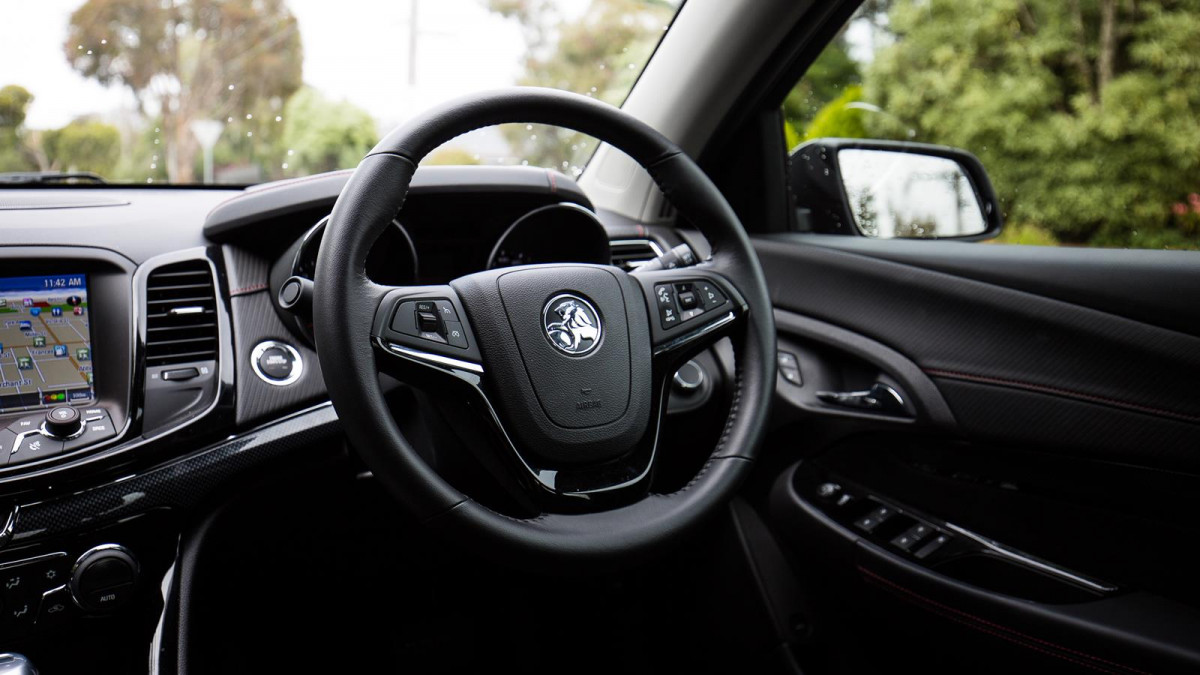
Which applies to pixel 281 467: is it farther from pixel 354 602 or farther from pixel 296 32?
pixel 296 32

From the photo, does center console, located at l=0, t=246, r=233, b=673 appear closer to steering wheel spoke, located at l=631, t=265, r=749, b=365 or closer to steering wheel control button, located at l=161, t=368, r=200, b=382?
steering wheel control button, located at l=161, t=368, r=200, b=382

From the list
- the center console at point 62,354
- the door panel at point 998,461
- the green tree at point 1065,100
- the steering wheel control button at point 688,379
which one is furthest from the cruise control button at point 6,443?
the green tree at point 1065,100

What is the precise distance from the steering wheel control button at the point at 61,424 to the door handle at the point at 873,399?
4.64 ft

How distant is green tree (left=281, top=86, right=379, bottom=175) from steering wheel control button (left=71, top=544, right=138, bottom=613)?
2.65 ft

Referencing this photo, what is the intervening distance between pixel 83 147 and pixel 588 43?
45.6 inches

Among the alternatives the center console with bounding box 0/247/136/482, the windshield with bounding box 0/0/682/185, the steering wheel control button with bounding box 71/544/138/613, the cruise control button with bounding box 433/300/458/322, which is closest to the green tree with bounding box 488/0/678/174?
the windshield with bounding box 0/0/682/185

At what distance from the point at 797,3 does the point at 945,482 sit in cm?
104

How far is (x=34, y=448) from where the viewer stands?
4.42ft

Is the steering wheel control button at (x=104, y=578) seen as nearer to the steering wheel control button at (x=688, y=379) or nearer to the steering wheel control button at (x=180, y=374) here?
the steering wheel control button at (x=180, y=374)

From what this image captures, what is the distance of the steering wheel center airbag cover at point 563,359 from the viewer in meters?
1.31

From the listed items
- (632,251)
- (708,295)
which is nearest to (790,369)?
(632,251)

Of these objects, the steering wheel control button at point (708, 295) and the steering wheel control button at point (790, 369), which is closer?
the steering wheel control button at point (708, 295)

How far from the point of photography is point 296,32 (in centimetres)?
192

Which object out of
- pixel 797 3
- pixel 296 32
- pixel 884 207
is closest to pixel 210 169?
pixel 296 32
